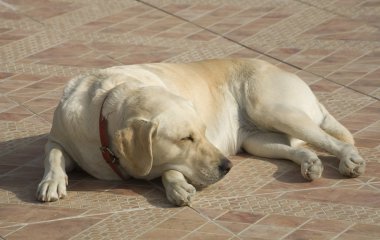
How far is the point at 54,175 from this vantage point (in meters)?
6.23

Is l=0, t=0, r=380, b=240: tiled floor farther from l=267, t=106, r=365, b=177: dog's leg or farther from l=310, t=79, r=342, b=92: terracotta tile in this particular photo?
l=267, t=106, r=365, b=177: dog's leg

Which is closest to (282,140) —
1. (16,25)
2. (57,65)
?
(57,65)

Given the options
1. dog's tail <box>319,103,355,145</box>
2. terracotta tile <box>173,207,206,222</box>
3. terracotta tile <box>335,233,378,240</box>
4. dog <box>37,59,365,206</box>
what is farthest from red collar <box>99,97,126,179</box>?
dog's tail <box>319,103,355,145</box>

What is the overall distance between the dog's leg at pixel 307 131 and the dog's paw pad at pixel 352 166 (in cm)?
1

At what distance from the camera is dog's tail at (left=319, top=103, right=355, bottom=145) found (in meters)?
6.84

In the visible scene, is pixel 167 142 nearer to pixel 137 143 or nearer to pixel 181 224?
pixel 137 143

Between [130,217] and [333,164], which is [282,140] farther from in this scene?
[130,217]

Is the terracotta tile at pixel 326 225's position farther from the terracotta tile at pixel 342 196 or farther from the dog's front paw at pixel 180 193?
the dog's front paw at pixel 180 193

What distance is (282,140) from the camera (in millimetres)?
6832

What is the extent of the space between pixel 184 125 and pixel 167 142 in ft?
0.44

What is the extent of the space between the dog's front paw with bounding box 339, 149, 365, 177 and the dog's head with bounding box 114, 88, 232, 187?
31.6 inches

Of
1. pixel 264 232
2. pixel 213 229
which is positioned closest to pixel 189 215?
pixel 213 229

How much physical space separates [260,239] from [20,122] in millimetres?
2566

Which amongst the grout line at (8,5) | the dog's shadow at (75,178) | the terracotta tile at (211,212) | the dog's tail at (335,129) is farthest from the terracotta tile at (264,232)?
the grout line at (8,5)
